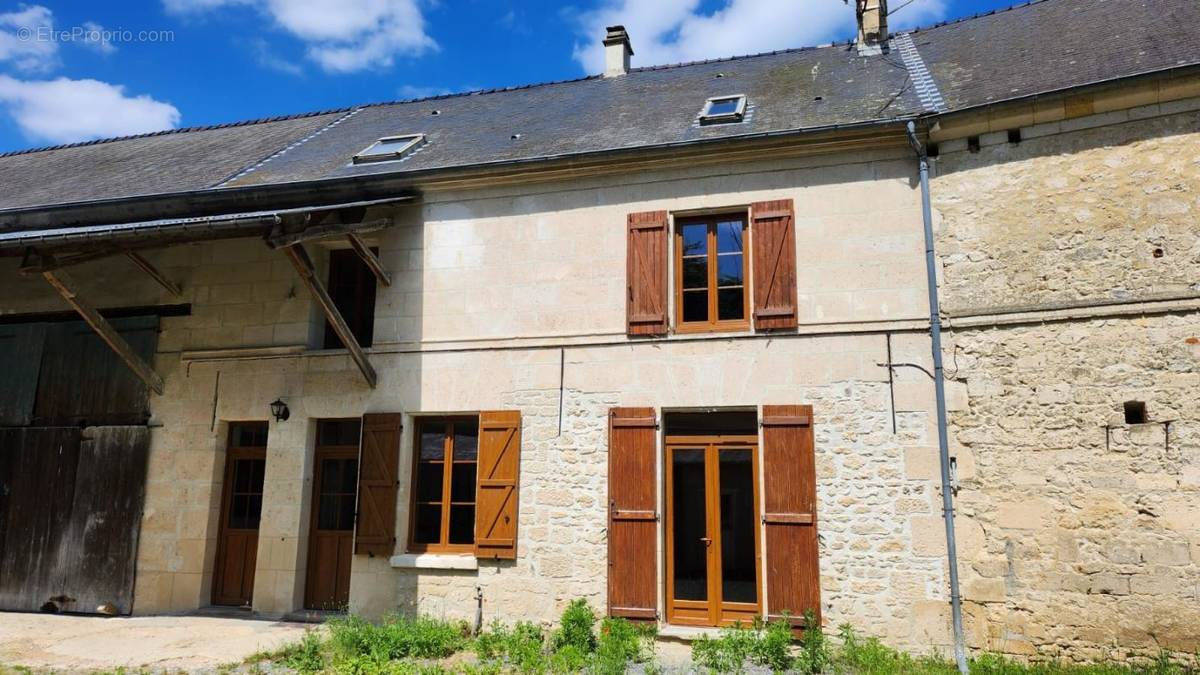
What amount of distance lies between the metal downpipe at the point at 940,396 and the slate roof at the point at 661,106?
0.60 metres

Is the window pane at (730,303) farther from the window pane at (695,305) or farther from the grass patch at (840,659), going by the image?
the grass patch at (840,659)

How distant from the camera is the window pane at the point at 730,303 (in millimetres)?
6926

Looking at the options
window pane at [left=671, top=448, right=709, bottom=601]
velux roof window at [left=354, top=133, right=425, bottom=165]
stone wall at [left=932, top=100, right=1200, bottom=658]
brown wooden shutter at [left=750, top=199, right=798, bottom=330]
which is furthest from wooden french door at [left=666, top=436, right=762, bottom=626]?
velux roof window at [left=354, top=133, right=425, bottom=165]

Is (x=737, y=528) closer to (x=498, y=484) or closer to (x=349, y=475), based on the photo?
(x=498, y=484)

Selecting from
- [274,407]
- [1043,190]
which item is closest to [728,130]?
[1043,190]

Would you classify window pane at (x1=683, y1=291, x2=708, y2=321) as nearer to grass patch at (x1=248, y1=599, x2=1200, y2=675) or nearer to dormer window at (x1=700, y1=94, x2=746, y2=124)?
dormer window at (x1=700, y1=94, x2=746, y2=124)

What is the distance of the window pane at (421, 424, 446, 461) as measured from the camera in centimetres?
752

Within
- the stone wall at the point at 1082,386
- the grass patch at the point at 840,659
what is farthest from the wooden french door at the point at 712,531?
the stone wall at the point at 1082,386

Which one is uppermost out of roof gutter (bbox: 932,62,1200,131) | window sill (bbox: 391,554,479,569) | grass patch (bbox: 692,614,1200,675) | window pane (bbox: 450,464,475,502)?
roof gutter (bbox: 932,62,1200,131)

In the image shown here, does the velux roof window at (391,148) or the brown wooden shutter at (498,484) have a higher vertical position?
the velux roof window at (391,148)

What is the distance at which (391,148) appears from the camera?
8.76 meters

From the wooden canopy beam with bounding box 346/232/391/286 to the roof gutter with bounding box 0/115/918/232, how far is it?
58cm

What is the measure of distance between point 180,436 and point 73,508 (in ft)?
4.58

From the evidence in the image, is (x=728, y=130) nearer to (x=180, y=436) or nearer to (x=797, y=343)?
(x=797, y=343)
